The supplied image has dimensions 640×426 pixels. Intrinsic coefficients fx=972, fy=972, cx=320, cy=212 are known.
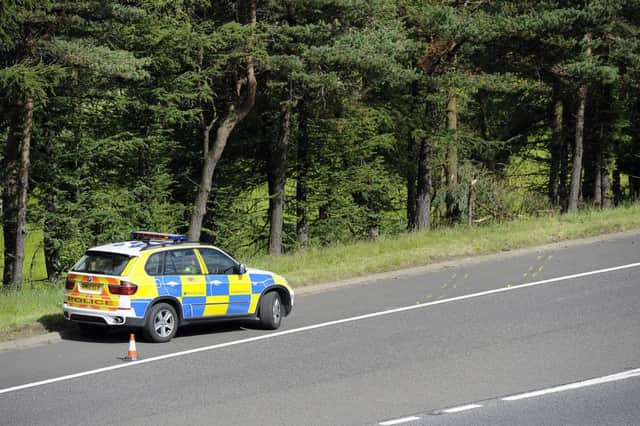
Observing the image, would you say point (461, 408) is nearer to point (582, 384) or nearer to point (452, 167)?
point (582, 384)

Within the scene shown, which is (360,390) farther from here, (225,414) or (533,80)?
(533,80)

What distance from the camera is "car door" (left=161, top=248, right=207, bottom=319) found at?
1542 cm

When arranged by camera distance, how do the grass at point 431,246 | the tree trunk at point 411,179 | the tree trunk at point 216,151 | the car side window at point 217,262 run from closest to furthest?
the car side window at point 217,262, the grass at point 431,246, the tree trunk at point 216,151, the tree trunk at point 411,179

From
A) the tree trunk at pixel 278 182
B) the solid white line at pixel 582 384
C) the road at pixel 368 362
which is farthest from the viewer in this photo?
the tree trunk at pixel 278 182

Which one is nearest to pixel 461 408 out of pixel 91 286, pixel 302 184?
pixel 91 286

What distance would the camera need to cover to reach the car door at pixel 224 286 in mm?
15984

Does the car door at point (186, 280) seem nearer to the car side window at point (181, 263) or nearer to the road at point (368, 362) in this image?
the car side window at point (181, 263)

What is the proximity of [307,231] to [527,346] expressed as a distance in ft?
81.4

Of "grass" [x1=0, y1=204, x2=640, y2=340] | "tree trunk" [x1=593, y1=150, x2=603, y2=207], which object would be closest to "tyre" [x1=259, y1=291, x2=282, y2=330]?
"grass" [x1=0, y1=204, x2=640, y2=340]

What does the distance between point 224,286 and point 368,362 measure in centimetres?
352

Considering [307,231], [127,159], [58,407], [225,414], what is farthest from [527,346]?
[307,231]

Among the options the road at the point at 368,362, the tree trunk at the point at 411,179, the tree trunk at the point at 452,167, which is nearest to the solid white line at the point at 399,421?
the road at the point at 368,362

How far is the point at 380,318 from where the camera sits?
17.0m

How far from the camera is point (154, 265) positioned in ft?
50.3
